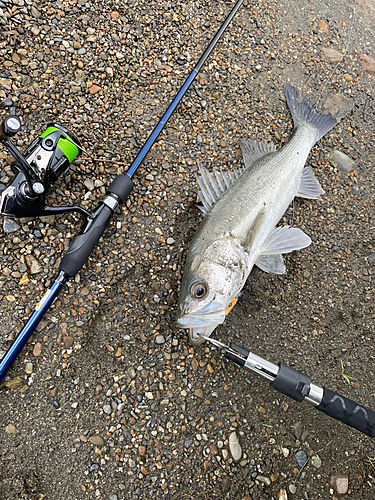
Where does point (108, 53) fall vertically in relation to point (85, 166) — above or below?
above

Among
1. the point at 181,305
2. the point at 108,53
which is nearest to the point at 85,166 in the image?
the point at 108,53

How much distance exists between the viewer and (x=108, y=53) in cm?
332

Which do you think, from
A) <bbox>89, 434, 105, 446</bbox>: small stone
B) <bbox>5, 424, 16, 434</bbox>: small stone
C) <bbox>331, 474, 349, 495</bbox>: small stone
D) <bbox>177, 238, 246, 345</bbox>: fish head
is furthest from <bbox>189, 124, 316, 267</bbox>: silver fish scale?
<bbox>331, 474, 349, 495</bbox>: small stone

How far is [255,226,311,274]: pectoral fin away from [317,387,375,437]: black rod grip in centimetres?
105

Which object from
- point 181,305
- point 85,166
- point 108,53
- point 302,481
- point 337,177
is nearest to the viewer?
point 181,305

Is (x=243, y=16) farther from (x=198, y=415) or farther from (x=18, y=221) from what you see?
(x=198, y=415)

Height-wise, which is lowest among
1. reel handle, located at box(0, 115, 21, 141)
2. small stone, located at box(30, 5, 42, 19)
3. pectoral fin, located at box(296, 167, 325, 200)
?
reel handle, located at box(0, 115, 21, 141)

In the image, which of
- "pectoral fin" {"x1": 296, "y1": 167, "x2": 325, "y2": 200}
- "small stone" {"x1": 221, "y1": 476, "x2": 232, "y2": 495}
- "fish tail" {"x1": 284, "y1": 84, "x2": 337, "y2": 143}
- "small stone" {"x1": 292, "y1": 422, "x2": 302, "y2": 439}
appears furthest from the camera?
"fish tail" {"x1": 284, "y1": 84, "x2": 337, "y2": 143}

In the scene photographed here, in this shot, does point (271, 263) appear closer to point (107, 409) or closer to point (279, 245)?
point (279, 245)

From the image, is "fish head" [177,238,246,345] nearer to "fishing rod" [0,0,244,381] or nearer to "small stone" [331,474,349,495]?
"fishing rod" [0,0,244,381]

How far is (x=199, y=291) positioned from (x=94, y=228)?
92 cm

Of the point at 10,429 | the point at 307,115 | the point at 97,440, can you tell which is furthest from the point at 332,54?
the point at 10,429

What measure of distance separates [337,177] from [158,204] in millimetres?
1843

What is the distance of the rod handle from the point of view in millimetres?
2670
